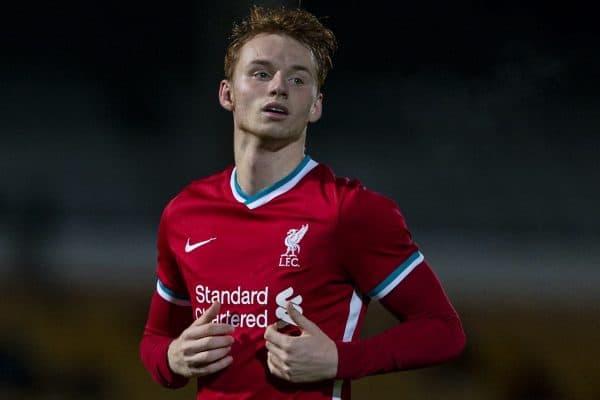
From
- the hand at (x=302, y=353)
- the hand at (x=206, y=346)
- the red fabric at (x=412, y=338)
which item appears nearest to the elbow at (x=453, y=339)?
the red fabric at (x=412, y=338)

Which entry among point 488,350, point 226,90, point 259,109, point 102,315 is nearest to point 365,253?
point 259,109

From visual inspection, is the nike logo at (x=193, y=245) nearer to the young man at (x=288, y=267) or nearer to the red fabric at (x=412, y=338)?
the young man at (x=288, y=267)

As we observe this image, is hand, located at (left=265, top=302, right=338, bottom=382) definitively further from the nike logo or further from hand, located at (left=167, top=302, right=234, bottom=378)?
the nike logo

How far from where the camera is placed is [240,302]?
133 cm

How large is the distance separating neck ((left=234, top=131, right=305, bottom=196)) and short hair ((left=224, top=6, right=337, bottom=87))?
13cm

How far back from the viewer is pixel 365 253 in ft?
4.30

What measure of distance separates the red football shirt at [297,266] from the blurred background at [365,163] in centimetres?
107

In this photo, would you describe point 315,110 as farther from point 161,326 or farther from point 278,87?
point 161,326

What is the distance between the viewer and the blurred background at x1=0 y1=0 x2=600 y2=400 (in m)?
2.39

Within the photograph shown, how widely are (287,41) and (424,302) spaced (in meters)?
0.45

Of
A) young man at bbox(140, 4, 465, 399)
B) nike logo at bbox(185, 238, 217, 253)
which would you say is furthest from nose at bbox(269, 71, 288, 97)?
nike logo at bbox(185, 238, 217, 253)

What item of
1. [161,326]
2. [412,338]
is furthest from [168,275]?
[412,338]

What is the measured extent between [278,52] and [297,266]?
1.09 feet

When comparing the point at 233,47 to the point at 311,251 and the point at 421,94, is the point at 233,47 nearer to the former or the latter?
the point at 311,251
